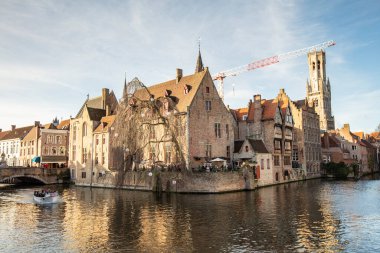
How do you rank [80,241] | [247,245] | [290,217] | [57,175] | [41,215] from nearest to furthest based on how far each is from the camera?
[247,245], [80,241], [290,217], [41,215], [57,175]

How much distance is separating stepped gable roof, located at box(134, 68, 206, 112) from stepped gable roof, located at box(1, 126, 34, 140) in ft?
156

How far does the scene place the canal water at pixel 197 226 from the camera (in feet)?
65.6

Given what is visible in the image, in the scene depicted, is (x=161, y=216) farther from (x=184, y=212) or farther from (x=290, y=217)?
(x=290, y=217)

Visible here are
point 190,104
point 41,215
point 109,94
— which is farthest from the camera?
point 109,94

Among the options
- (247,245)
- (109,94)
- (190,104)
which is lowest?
(247,245)

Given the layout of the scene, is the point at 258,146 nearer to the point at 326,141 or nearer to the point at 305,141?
the point at 305,141

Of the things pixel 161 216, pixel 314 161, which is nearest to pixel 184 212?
pixel 161 216

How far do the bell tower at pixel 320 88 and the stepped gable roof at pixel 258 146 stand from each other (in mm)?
86239

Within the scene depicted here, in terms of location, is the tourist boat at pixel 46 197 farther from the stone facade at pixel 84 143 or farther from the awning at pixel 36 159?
the awning at pixel 36 159

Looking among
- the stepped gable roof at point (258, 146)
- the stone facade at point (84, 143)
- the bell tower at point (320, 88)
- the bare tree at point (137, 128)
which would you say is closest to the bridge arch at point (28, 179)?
the stone facade at point (84, 143)

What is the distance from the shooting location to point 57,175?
72562 mm

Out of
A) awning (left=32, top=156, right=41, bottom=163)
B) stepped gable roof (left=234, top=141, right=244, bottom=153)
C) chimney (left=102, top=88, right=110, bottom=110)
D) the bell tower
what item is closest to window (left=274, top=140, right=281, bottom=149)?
stepped gable roof (left=234, top=141, right=244, bottom=153)

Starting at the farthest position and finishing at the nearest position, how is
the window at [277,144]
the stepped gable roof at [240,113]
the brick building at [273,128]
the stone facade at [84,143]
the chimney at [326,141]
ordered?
the chimney at [326,141] → the stepped gable roof at [240,113] → the stone facade at [84,143] → the window at [277,144] → the brick building at [273,128]

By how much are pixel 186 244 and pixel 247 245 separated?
3.55 metres
